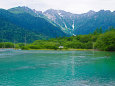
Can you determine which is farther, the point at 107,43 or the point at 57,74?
the point at 107,43

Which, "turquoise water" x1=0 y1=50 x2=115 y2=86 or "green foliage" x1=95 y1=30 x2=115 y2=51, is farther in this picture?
"green foliage" x1=95 y1=30 x2=115 y2=51

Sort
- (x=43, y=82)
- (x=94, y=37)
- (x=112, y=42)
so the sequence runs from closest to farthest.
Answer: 1. (x=43, y=82)
2. (x=112, y=42)
3. (x=94, y=37)

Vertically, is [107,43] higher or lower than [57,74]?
higher

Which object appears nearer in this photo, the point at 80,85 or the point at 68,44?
the point at 80,85

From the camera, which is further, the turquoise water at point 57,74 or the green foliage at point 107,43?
the green foliage at point 107,43

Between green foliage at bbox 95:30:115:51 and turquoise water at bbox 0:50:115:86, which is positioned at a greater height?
green foliage at bbox 95:30:115:51

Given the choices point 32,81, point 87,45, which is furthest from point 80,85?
point 87,45

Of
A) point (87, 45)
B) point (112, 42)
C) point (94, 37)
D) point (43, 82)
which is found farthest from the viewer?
point (94, 37)

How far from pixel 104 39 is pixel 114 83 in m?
110

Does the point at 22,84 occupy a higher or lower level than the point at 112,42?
lower

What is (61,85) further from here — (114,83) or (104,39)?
(104,39)

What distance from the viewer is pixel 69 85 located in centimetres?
2638

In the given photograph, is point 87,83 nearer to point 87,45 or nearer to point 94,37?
point 87,45

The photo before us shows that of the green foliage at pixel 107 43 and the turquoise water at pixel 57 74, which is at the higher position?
the green foliage at pixel 107 43
